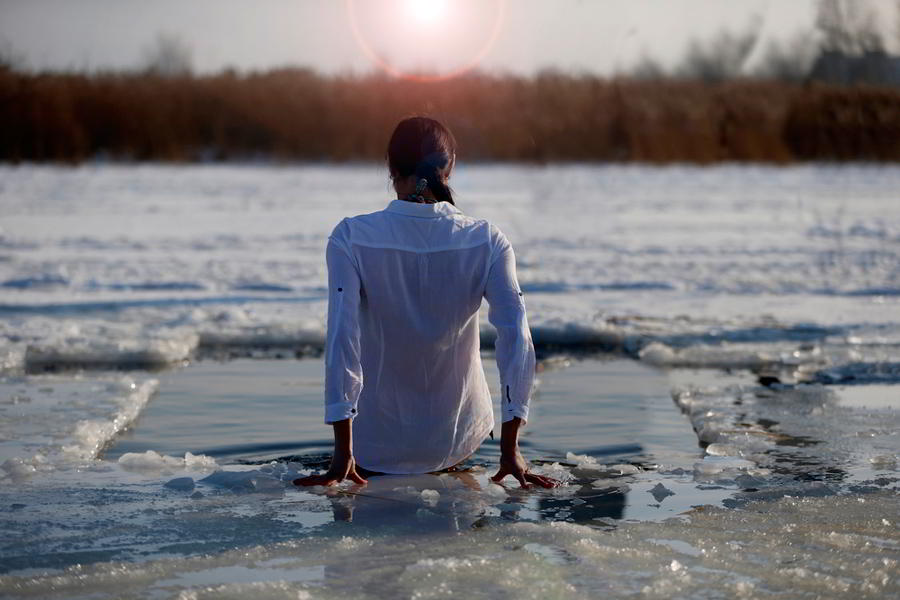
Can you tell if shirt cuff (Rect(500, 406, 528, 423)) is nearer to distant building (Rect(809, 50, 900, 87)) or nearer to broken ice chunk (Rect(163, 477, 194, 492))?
broken ice chunk (Rect(163, 477, 194, 492))

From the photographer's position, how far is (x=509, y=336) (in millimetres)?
3553

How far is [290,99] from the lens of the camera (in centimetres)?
2316

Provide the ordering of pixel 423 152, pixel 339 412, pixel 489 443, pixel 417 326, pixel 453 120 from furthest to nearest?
pixel 453 120
pixel 489 443
pixel 417 326
pixel 423 152
pixel 339 412

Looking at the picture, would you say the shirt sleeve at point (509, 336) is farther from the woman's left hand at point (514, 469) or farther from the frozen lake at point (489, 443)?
the frozen lake at point (489, 443)

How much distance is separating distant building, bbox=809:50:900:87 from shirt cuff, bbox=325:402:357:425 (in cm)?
1508

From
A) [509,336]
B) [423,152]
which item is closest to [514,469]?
[509,336]

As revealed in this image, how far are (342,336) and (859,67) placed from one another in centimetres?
1702

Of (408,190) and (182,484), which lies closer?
(408,190)

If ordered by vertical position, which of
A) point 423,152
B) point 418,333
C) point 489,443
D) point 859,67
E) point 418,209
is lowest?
point 489,443

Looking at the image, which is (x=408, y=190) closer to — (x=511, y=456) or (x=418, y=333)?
(x=418, y=333)

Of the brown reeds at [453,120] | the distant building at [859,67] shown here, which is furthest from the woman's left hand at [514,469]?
the brown reeds at [453,120]

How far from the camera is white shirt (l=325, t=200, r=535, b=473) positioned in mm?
3518

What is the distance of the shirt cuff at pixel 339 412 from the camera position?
135 inches

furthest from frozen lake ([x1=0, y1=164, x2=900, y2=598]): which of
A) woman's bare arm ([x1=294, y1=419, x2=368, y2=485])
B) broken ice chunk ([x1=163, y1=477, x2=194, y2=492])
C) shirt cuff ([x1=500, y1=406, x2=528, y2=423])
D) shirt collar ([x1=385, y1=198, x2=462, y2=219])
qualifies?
shirt collar ([x1=385, y1=198, x2=462, y2=219])
